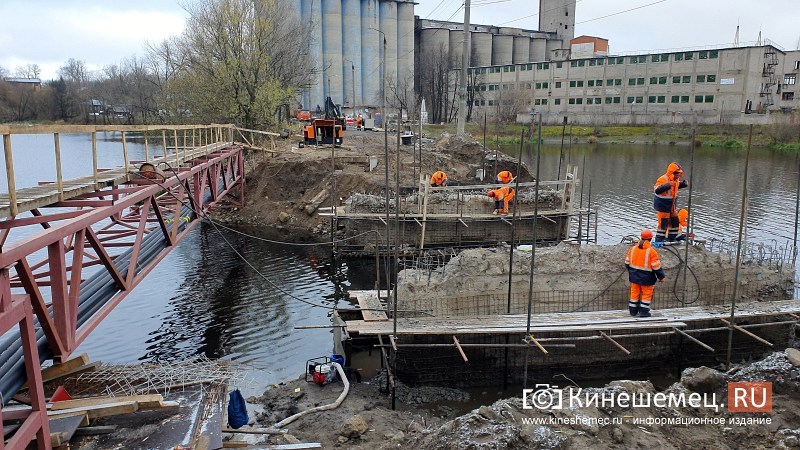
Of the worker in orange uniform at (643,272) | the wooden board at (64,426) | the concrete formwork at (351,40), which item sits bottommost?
the wooden board at (64,426)

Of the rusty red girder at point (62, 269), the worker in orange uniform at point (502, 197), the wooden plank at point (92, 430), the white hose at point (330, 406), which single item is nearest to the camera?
the rusty red girder at point (62, 269)

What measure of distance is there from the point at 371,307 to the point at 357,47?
61.8 metres

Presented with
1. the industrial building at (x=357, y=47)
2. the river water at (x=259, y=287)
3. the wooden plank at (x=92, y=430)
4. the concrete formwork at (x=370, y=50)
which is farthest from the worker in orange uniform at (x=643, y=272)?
the concrete formwork at (x=370, y=50)

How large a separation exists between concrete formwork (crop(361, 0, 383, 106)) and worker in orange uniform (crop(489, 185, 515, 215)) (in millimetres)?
53102

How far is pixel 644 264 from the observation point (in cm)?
1118

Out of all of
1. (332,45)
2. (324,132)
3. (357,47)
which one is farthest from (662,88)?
(324,132)

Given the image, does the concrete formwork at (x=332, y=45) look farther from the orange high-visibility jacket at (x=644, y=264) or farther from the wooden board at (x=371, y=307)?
the orange high-visibility jacket at (x=644, y=264)

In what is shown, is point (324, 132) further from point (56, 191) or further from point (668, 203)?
point (56, 191)

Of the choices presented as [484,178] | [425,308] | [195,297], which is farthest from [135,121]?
[425,308]

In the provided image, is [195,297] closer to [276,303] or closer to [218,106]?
[276,303]

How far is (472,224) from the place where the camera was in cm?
2123

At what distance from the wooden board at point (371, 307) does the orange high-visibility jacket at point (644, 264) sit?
5.30 m

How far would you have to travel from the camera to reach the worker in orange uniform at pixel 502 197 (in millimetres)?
20781

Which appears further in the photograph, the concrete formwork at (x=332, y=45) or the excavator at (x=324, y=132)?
the concrete formwork at (x=332, y=45)
